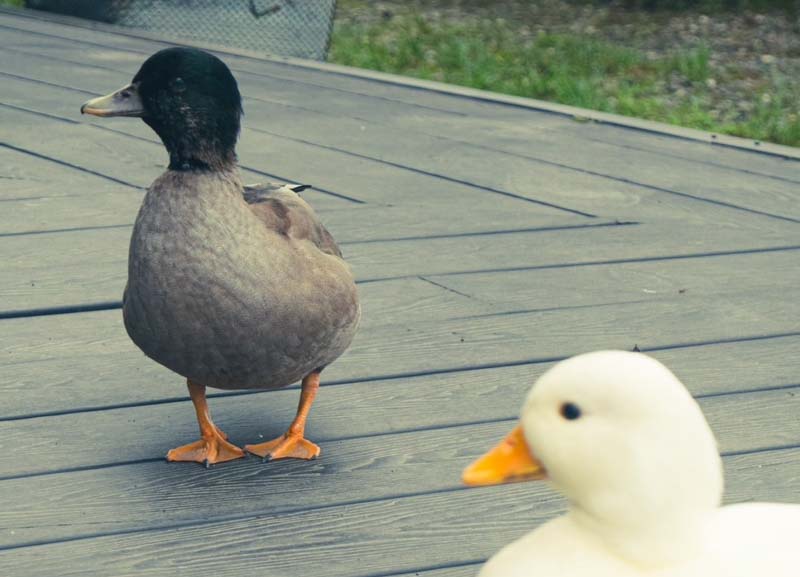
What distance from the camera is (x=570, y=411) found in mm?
1409

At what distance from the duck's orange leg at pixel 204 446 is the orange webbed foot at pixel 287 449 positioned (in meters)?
0.04

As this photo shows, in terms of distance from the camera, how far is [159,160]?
4469 mm

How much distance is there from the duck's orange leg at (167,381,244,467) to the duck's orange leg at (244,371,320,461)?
48 millimetres

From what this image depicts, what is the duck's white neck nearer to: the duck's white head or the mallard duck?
the duck's white head

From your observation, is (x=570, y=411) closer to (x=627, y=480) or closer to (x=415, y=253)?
(x=627, y=480)

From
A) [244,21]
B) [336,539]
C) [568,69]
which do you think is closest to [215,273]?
[336,539]

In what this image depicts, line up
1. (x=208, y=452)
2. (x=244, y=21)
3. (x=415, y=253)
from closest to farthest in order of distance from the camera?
1. (x=208, y=452)
2. (x=415, y=253)
3. (x=244, y=21)

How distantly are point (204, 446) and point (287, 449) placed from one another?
153 millimetres

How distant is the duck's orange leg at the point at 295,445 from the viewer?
2488 mm

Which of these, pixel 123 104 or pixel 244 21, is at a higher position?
pixel 123 104

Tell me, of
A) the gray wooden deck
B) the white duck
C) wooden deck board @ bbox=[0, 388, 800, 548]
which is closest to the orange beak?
the white duck

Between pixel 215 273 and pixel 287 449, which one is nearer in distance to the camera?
pixel 215 273

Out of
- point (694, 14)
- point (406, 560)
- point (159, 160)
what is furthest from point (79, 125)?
point (694, 14)

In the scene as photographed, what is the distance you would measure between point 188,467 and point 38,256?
1.24 m
